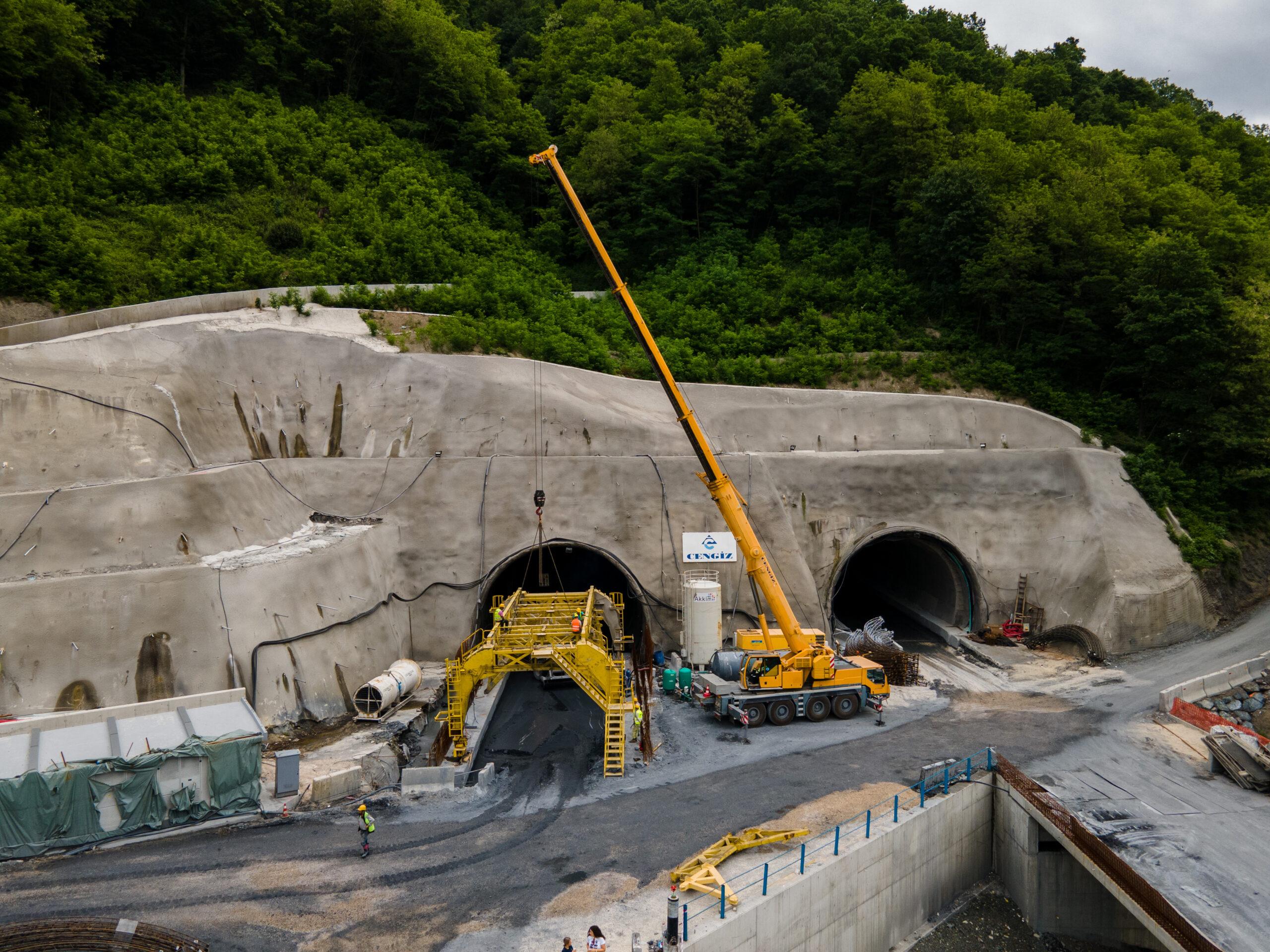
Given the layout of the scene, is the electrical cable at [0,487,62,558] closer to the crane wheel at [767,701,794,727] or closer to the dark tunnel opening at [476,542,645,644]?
the dark tunnel opening at [476,542,645,644]

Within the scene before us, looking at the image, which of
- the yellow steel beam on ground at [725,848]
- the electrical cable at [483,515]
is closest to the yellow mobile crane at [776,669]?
the yellow steel beam on ground at [725,848]

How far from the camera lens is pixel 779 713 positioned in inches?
925

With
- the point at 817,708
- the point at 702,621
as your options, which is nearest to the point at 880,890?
the point at 817,708

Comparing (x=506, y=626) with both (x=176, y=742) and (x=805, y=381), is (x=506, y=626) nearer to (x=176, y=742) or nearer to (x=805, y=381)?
(x=176, y=742)

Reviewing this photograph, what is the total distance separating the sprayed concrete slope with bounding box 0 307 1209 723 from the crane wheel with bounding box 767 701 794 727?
7.27 meters

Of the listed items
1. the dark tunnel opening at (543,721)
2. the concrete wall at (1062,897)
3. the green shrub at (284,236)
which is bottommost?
the concrete wall at (1062,897)

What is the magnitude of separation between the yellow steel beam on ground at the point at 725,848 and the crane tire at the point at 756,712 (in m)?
6.28

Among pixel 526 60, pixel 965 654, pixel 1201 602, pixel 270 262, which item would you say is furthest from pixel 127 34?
pixel 1201 602

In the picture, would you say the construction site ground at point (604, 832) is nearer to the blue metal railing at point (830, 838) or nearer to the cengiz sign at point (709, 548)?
the blue metal railing at point (830, 838)

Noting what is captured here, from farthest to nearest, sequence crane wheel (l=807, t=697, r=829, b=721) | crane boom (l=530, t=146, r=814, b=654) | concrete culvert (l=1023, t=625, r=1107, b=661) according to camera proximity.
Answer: concrete culvert (l=1023, t=625, r=1107, b=661) → crane wheel (l=807, t=697, r=829, b=721) → crane boom (l=530, t=146, r=814, b=654)

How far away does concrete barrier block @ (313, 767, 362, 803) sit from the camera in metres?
17.9

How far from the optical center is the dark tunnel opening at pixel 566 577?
97.9 feet

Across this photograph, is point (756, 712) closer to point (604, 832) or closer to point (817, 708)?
point (817, 708)

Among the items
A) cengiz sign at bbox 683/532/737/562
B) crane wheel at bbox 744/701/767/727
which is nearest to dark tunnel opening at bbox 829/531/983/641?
cengiz sign at bbox 683/532/737/562
